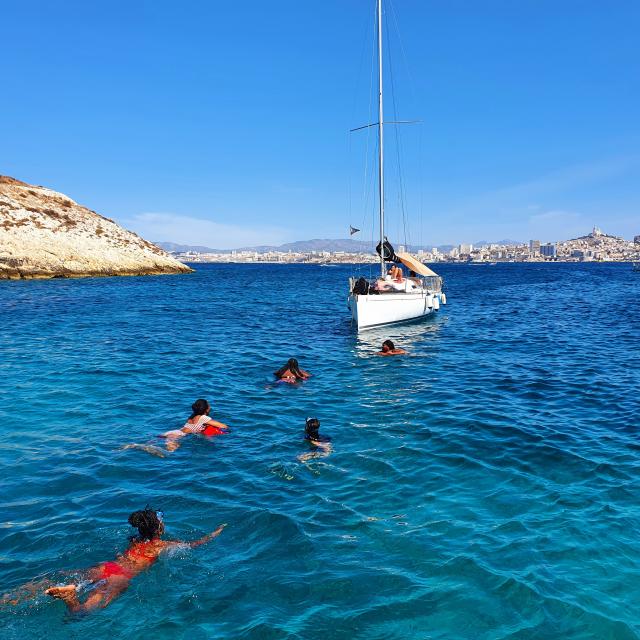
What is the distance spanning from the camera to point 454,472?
9.69 meters

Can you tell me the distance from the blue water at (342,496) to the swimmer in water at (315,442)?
31cm

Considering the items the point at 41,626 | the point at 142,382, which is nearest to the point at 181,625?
the point at 41,626

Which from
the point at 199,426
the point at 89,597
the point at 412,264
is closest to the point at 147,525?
the point at 89,597

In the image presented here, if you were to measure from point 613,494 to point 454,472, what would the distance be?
8.83 feet

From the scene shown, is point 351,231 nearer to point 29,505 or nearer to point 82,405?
point 82,405

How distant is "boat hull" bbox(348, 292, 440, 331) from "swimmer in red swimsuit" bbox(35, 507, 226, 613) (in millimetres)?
20144

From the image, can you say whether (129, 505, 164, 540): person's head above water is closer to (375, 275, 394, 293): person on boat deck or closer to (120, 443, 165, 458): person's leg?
(120, 443, 165, 458): person's leg

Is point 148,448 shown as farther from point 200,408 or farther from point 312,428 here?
point 312,428

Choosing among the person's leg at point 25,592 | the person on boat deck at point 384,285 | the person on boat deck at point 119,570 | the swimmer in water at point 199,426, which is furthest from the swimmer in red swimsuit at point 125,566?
the person on boat deck at point 384,285

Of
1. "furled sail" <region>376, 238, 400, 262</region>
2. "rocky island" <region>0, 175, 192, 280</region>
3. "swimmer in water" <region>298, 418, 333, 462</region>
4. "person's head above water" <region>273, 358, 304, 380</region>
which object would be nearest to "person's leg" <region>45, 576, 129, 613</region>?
"swimmer in water" <region>298, 418, 333, 462</region>

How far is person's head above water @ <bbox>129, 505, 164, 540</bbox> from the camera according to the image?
693 centimetres

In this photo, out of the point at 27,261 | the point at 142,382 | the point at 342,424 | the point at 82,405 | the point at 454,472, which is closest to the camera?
the point at 454,472

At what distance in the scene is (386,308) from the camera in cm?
2820

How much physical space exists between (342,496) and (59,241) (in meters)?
71.0
